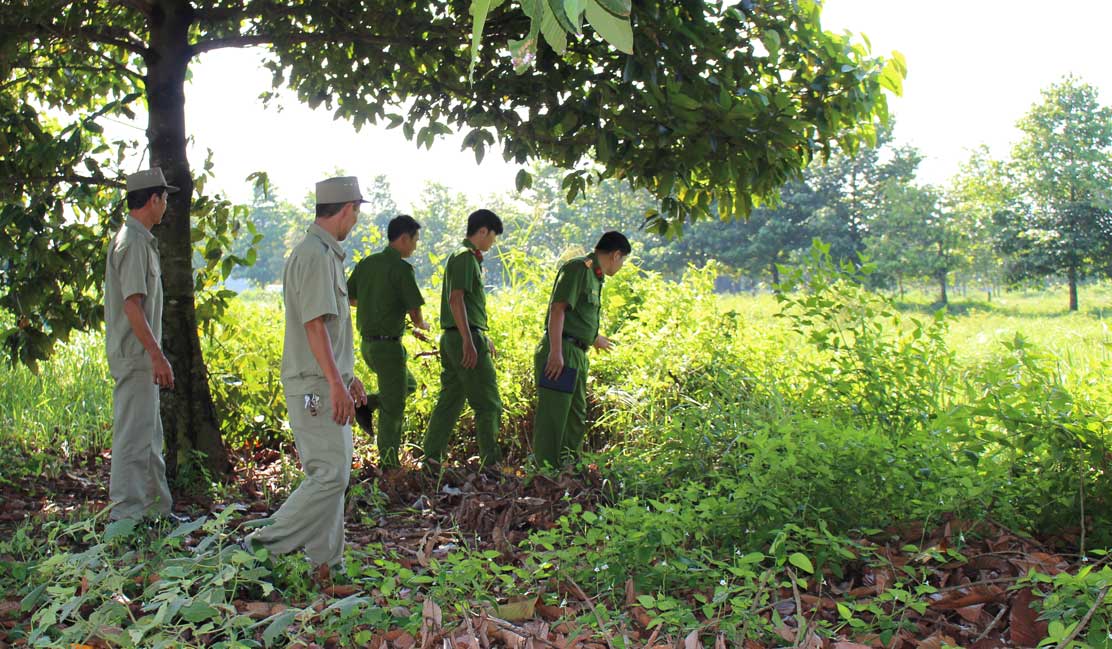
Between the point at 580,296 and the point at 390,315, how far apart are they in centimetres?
137

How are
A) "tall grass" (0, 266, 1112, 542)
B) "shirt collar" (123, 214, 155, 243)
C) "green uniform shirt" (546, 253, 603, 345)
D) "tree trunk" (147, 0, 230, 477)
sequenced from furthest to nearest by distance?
"green uniform shirt" (546, 253, 603, 345) < "tree trunk" (147, 0, 230, 477) < "shirt collar" (123, 214, 155, 243) < "tall grass" (0, 266, 1112, 542)

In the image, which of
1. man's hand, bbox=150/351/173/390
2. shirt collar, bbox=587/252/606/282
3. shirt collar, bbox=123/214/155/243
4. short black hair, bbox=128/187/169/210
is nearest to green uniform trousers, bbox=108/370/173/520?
man's hand, bbox=150/351/173/390

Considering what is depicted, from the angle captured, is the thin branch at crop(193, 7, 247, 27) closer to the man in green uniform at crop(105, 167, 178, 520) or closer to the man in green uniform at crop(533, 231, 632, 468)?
the man in green uniform at crop(105, 167, 178, 520)

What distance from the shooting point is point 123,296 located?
16.2 feet

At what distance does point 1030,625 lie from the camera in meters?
3.07

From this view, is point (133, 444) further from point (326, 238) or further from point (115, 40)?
point (115, 40)

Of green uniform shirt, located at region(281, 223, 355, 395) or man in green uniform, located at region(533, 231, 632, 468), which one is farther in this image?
man in green uniform, located at region(533, 231, 632, 468)

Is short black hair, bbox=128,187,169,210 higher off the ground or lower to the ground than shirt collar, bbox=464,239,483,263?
higher

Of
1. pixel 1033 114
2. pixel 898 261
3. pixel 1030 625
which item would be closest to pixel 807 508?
pixel 1030 625

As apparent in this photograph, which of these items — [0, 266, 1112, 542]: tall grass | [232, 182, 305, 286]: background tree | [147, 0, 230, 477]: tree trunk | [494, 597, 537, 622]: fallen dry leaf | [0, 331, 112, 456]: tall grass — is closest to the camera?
[494, 597, 537, 622]: fallen dry leaf

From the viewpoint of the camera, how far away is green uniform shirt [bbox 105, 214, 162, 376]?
4.96 metres

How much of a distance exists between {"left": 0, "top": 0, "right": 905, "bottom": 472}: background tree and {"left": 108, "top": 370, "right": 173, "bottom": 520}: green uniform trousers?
3.70 feet

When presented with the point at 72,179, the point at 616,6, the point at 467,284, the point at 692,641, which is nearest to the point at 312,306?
the point at 692,641

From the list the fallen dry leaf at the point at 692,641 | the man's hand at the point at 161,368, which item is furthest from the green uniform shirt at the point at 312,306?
the fallen dry leaf at the point at 692,641
